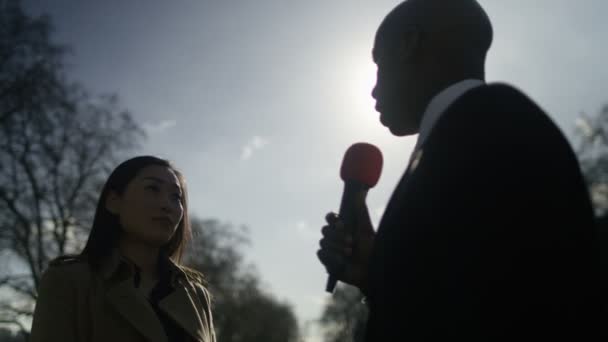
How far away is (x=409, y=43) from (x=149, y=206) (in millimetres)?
1897

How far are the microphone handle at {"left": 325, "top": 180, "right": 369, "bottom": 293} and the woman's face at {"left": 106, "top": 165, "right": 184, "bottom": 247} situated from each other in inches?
49.2

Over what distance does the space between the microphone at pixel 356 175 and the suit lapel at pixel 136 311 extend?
1051 mm

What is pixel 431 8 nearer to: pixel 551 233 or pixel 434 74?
pixel 434 74

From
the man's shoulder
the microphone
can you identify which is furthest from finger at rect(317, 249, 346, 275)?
the man's shoulder

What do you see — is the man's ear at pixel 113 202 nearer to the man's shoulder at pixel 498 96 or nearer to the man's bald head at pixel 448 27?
the man's bald head at pixel 448 27

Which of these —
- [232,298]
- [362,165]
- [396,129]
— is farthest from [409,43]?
[232,298]

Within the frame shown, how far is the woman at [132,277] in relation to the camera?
2.58m

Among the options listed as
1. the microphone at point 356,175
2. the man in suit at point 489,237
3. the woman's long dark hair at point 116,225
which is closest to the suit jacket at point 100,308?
the woman's long dark hair at point 116,225

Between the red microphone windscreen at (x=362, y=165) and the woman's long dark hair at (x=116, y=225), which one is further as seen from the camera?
the woman's long dark hair at (x=116, y=225)

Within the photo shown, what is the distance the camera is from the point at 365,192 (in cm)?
241

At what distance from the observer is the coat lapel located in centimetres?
287

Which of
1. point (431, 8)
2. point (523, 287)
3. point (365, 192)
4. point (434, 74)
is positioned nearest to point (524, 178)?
point (523, 287)

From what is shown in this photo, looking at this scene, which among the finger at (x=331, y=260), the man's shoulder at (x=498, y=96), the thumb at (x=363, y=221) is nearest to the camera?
the man's shoulder at (x=498, y=96)

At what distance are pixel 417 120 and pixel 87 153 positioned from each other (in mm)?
15905
